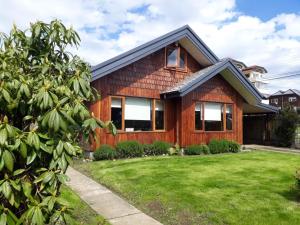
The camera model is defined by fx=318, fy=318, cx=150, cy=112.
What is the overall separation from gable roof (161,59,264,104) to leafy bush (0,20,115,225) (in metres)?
11.2

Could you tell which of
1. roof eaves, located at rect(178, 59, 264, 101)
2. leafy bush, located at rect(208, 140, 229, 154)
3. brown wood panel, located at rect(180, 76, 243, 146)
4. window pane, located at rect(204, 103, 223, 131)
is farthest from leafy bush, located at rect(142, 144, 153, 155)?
window pane, located at rect(204, 103, 223, 131)

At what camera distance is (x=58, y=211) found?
3.30m

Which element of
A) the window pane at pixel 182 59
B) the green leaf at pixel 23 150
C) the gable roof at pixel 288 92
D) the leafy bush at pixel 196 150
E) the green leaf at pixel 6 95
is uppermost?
the gable roof at pixel 288 92

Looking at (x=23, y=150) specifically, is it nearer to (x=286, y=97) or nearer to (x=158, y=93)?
(x=158, y=93)

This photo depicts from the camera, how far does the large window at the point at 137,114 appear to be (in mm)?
15117

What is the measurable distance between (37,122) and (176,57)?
1449cm

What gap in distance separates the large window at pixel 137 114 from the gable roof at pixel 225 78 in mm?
977

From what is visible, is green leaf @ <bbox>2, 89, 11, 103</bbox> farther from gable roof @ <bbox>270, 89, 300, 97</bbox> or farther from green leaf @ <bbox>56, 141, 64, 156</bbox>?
gable roof @ <bbox>270, 89, 300, 97</bbox>

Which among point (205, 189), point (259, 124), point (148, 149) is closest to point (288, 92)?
point (259, 124)

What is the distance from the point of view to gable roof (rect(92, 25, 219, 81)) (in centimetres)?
1395

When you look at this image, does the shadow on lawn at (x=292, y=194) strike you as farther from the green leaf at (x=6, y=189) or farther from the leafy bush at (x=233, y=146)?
the leafy bush at (x=233, y=146)

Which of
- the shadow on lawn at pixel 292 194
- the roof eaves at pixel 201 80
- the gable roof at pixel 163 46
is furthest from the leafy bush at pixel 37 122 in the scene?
the roof eaves at pixel 201 80

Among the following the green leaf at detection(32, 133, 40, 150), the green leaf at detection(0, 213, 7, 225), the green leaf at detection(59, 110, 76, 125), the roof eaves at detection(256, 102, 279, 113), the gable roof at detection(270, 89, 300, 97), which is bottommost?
the green leaf at detection(0, 213, 7, 225)

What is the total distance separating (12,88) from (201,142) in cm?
1422
